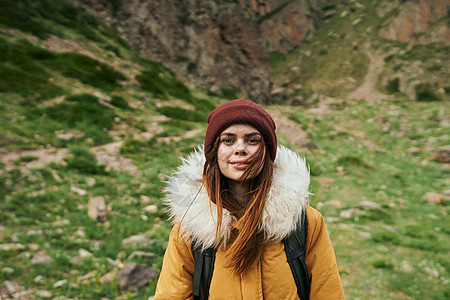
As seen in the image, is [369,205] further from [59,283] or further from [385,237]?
[59,283]

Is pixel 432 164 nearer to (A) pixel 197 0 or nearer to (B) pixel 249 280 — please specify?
(B) pixel 249 280

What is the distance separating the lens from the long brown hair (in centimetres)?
201

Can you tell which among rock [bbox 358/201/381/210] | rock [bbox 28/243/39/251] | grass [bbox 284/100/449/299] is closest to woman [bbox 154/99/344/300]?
grass [bbox 284/100/449/299]

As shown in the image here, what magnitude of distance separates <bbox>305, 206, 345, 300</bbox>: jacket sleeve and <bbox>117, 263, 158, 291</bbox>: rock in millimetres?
3028

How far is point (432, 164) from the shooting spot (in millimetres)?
11352

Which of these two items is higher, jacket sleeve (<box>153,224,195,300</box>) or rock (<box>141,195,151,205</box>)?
jacket sleeve (<box>153,224,195,300</box>)

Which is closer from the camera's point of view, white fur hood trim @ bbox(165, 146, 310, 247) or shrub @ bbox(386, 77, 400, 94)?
white fur hood trim @ bbox(165, 146, 310, 247)

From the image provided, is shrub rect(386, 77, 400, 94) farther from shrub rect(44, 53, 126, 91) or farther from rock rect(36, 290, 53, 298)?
rock rect(36, 290, 53, 298)

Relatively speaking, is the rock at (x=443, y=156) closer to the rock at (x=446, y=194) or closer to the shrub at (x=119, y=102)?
the rock at (x=446, y=194)

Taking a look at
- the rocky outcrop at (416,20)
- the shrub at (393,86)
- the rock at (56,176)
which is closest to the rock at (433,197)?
the rock at (56,176)

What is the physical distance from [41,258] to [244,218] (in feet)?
13.2

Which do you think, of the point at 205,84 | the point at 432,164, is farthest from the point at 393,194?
the point at 205,84

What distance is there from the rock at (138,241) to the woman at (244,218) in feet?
10.8

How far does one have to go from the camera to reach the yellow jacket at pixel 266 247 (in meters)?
2.04
